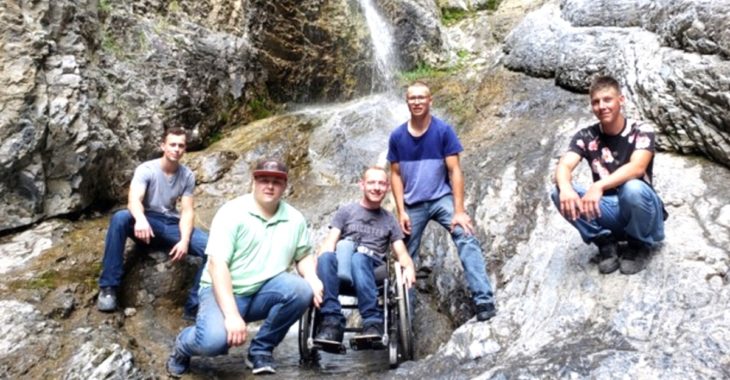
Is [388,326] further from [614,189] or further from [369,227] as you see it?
[614,189]

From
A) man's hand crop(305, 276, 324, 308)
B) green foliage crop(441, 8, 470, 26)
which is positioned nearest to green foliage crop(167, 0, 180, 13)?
green foliage crop(441, 8, 470, 26)

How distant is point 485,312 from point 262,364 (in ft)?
5.60

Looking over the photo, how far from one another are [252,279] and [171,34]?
A: 21.4ft

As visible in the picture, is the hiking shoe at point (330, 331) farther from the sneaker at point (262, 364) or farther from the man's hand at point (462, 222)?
the man's hand at point (462, 222)

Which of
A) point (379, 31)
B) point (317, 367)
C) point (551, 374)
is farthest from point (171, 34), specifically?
point (551, 374)

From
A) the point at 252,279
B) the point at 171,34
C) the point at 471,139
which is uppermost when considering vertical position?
the point at 171,34

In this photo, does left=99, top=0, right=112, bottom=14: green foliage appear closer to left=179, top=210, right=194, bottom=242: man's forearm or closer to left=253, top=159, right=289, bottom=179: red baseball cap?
left=179, top=210, right=194, bottom=242: man's forearm

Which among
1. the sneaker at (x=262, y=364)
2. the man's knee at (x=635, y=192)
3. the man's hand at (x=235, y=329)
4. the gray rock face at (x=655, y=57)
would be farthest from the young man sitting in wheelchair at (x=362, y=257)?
the gray rock face at (x=655, y=57)

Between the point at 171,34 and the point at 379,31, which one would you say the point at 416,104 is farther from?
the point at 379,31

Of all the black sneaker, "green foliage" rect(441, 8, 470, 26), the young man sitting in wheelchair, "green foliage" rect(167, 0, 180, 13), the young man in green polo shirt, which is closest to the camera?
the young man in green polo shirt

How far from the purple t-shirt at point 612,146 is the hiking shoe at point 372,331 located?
72.7 inches

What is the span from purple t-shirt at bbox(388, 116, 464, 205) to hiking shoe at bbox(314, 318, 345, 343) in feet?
4.03

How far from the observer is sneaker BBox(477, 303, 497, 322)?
15.2ft

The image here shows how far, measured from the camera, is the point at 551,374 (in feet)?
12.0
